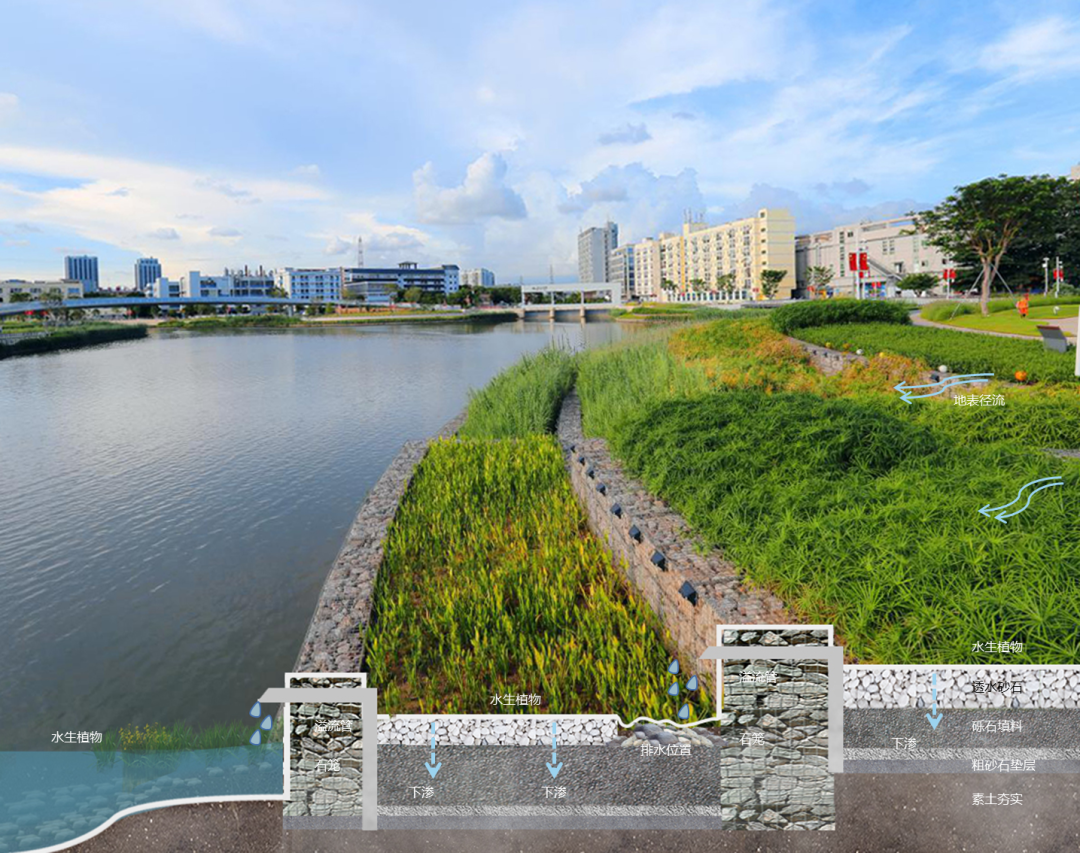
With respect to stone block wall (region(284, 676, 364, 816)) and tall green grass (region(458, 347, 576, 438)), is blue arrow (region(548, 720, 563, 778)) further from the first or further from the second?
tall green grass (region(458, 347, 576, 438))

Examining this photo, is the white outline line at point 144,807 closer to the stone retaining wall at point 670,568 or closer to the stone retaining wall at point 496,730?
the stone retaining wall at point 496,730

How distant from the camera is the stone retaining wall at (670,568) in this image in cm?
380

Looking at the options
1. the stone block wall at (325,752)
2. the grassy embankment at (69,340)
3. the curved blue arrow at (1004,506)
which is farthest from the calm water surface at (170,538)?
the grassy embankment at (69,340)

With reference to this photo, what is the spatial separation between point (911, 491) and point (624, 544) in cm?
207

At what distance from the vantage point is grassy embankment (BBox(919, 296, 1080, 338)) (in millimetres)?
19266

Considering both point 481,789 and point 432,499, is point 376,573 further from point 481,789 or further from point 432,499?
point 481,789

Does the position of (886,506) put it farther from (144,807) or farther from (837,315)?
(837,315)

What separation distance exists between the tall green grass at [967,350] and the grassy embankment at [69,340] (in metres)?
42.9

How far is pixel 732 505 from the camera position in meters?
4.91

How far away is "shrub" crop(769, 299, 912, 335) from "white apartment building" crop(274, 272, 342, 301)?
419 ft

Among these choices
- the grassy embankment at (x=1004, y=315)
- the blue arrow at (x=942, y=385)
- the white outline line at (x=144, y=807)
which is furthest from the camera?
the grassy embankment at (x=1004, y=315)

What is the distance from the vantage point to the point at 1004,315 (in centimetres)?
2302

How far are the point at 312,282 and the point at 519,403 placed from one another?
141 meters

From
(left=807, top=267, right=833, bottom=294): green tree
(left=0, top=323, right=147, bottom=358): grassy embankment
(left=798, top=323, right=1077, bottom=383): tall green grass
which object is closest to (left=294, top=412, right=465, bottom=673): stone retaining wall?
(left=798, top=323, right=1077, bottom=383): tall green grass
